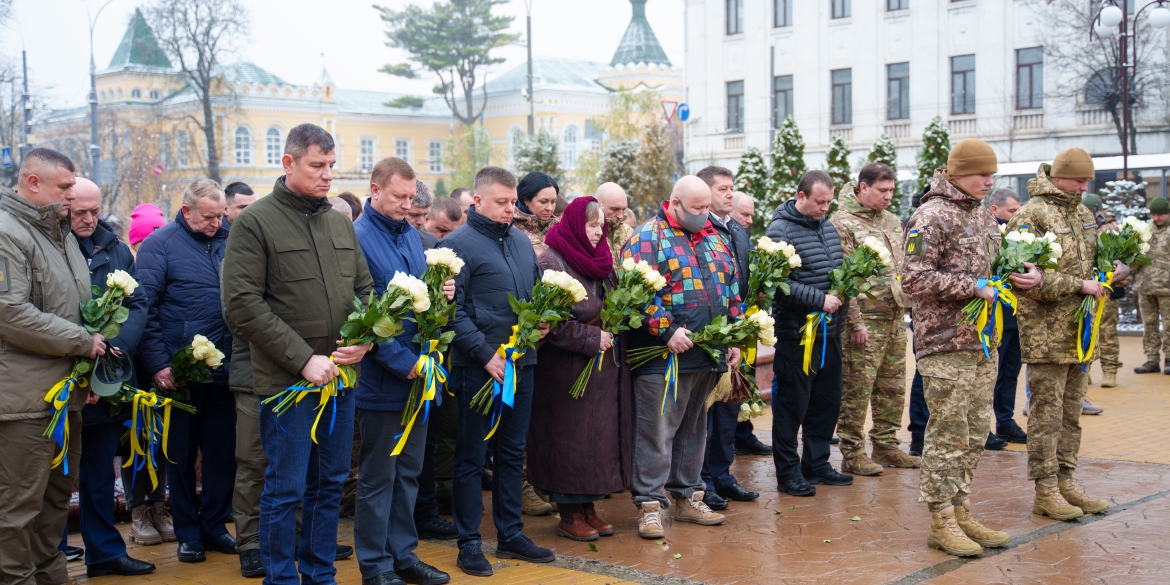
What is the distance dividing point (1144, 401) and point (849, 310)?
575cm

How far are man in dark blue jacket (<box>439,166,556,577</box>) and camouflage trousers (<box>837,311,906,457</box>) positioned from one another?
330 centimetres

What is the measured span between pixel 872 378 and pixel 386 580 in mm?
4525

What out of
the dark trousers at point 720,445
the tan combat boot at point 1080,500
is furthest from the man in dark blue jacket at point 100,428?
the tan combat boot at point 1080,500

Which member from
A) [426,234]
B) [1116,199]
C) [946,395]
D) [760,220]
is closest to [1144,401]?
[946,395]

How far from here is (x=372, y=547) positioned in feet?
18.6

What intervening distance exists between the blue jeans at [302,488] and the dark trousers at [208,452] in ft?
4.28

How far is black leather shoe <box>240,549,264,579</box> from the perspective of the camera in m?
6.02

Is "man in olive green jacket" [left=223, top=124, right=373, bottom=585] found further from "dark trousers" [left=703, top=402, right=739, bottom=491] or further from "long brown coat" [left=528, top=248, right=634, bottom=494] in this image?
"dark trousers" [left=703, top=402, right=739, bottom=491]

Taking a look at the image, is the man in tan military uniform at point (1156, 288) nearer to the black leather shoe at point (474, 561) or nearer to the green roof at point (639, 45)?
the black leather shoe at point (474, 561)

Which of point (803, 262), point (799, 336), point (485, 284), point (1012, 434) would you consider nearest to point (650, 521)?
point (485, 284)

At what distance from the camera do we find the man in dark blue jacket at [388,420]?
18.6 ft

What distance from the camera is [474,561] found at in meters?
6.05

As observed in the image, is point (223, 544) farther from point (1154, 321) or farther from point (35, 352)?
point (1154, 321)

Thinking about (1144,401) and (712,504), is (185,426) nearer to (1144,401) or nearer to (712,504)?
(712,504)
